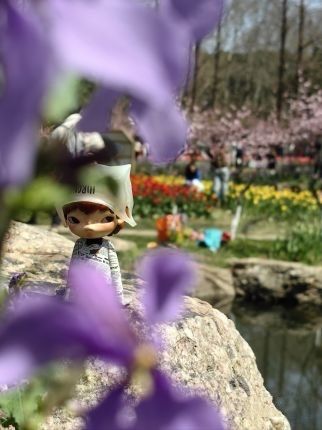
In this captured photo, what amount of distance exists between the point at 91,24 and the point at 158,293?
4.7 inches

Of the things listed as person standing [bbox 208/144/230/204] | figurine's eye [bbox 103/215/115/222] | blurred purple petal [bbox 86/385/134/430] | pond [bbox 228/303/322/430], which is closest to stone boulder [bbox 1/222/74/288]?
figurine's eye [bbox 103/215/115/222]

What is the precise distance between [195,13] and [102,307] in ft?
0.39

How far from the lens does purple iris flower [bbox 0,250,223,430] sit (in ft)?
0.88

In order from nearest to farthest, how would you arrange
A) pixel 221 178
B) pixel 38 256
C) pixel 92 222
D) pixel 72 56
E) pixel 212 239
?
pixel 72 56 → pixel 92 222 → pixel 38 256 → pixel 212 239 → pixel 221 178

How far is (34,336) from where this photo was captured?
0.27m

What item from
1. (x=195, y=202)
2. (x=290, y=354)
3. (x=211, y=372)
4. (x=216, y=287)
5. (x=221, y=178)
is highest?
(x=211, y=372)

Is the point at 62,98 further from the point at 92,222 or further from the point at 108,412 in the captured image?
the point at 92,222

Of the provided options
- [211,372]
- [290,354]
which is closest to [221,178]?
[290,354]

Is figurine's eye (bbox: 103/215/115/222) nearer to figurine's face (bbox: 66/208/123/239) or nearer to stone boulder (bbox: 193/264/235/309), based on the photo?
figurine's face (bbox: 66/208/123/239)

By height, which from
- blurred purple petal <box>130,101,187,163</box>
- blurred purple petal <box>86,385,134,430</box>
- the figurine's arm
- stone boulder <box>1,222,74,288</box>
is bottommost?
stone boulder <box>1,222,74,288</box>

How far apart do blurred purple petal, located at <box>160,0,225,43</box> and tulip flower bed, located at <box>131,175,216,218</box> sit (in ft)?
41.2

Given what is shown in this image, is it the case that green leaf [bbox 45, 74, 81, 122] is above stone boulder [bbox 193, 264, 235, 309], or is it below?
above

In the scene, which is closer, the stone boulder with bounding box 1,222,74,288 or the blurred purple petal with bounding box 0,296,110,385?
the blurred purple petal with bounding box 0,296,110,385

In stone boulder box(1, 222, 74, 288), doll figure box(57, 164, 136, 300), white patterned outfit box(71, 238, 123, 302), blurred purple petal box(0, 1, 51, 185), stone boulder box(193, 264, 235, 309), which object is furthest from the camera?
stone boulder box(193, 264, 235, 309)
